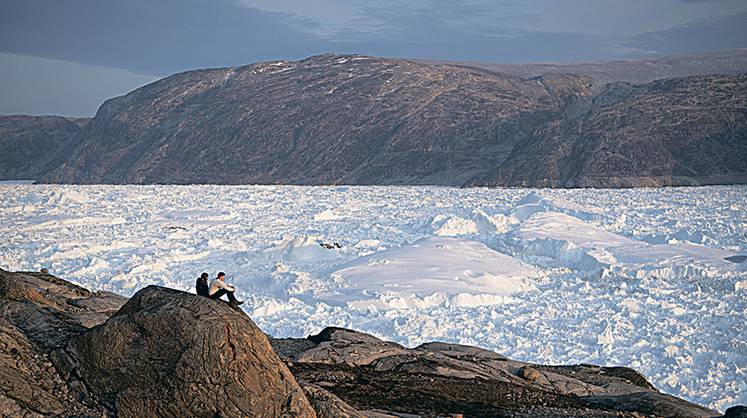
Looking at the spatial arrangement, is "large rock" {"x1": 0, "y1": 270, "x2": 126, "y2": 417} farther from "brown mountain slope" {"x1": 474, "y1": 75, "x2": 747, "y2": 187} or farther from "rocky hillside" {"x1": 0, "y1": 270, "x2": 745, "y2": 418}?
"brown mountain slope" {"x1": 474, "y1": 75, "x2": 747, "y2": 187}

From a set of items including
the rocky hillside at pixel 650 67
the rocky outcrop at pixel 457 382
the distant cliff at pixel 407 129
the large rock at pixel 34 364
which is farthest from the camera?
the rocky hillside at pixel 650 67

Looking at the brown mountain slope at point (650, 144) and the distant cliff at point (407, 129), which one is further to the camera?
the distant cliff at point (407, 129)

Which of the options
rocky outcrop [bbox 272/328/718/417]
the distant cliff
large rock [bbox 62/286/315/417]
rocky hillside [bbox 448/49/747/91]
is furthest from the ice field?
rocky hillside [bbox 448/49/747/91]

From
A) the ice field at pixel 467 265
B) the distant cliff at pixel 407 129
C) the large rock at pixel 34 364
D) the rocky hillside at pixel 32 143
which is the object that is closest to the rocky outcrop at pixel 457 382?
the large rock at pixel 34 364

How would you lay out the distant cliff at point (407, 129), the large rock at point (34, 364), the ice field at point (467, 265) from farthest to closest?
the distant cliff at point (407, 129) < the ice field at point (467, 265) < the large rock at point (34, 364)

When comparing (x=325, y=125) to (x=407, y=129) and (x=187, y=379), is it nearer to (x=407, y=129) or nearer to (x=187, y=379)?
(x=407, y=129)

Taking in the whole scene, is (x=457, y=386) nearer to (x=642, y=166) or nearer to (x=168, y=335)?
(x=168, y=335)

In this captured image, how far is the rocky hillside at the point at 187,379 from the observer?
5094mm

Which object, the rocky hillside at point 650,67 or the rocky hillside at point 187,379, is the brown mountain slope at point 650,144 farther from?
the rocky hillside at point 187,379

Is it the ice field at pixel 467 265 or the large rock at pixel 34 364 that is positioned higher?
the large rock at pixel 34 364

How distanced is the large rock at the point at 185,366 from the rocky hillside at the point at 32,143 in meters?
77.5

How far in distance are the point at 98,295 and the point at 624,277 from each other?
401 inches

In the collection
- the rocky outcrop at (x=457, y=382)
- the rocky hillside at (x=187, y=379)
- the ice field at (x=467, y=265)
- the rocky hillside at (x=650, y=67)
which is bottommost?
the ice field at (x=467, y=265)

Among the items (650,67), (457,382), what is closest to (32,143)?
(650,67)
